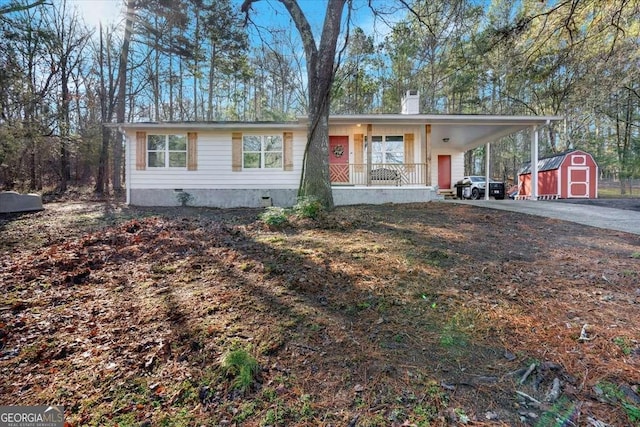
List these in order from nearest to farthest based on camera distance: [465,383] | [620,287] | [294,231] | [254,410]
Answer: [254,410] < [465,383] < [620,287] < [294,231]

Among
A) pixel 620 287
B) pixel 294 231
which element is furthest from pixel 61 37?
pixel 620 287

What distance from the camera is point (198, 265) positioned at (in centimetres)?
360

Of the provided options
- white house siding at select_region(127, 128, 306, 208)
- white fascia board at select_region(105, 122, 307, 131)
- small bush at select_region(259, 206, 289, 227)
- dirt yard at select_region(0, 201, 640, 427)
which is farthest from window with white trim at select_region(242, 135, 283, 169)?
dirt yard at select_region(0, 201, 640, 427)

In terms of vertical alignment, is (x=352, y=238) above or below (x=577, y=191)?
below

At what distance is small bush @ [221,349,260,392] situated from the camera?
1729 millimetres

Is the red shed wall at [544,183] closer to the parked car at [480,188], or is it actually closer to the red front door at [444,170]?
the parked car at [480,188]

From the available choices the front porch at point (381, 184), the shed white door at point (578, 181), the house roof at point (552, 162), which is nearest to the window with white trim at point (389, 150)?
the front porch at point (381, 184)

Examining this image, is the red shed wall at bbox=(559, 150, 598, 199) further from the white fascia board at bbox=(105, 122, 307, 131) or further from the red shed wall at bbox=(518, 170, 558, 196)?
the white fascia board at bbox=(105, 122, 307, 131)

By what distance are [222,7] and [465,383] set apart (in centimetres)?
1104

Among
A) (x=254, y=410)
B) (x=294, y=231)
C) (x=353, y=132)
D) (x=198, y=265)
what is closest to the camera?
(x=254, y=410)

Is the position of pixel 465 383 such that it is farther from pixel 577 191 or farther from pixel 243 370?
pixel 577 191

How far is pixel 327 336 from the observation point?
7.00ft

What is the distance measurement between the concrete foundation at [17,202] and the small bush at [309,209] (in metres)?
9.05

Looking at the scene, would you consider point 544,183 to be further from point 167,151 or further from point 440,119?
point 167,151
